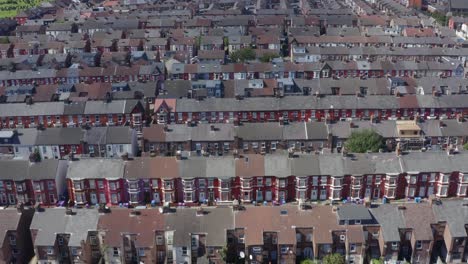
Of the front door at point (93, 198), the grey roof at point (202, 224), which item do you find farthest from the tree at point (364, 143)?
the front door at point (93, 198)

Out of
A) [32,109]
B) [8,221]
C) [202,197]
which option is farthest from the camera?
[32,109]

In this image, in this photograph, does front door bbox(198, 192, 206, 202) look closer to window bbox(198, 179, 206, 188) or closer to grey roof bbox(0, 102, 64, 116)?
window bbox(198, 179, 206, 188)

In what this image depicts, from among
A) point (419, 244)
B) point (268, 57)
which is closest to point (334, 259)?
point (419, 244)

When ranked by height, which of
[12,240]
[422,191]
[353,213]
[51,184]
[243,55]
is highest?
[243,55]

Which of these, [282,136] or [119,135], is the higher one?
[119,135]

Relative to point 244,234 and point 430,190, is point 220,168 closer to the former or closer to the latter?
point 244,234

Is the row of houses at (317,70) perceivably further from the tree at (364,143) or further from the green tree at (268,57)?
the tree at (364,143)

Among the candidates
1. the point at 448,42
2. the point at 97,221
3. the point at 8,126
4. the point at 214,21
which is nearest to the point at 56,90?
the point at 8,126
